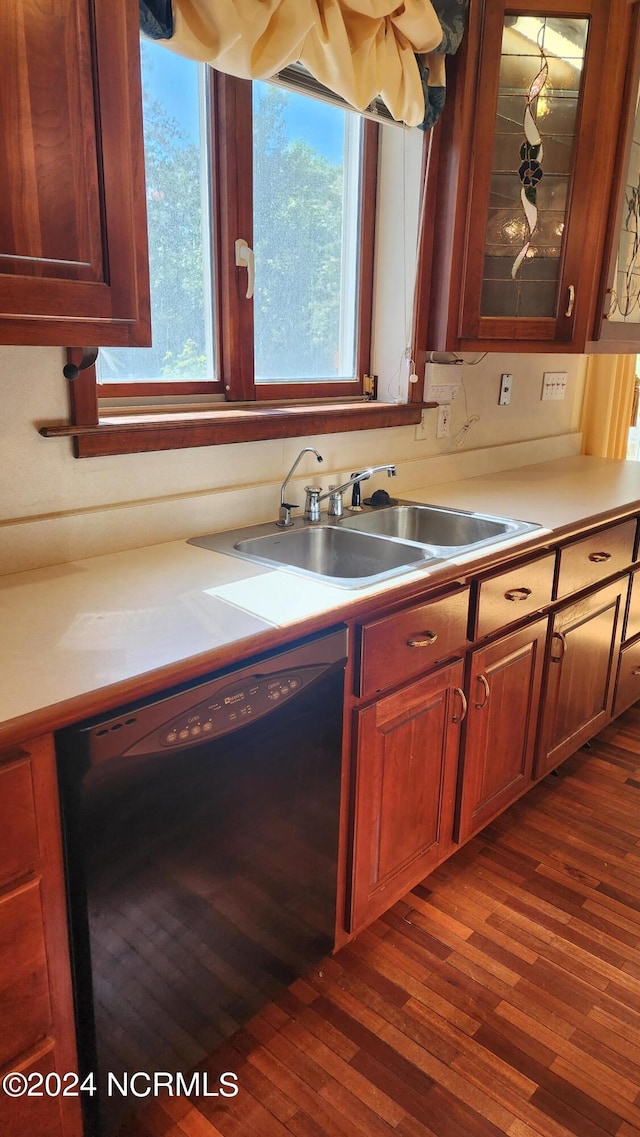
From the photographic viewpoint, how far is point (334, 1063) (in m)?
1.45

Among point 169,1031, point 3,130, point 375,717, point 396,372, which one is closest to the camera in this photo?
point 3,130

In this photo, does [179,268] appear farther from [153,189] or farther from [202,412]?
[202,412]

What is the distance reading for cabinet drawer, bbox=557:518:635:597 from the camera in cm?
210

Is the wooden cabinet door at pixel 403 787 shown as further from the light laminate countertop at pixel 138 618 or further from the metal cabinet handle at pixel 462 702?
the light laminate countertop at pixel 138 618

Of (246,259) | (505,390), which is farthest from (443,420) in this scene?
(246,259)

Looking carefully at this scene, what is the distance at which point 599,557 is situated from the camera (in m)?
2.24

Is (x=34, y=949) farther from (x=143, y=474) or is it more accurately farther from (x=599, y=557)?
(x=599, y=557)

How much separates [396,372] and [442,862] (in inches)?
57.6

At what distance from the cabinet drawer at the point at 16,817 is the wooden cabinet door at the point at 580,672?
155cm

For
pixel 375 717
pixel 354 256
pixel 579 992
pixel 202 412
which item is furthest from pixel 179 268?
pixel 579 992

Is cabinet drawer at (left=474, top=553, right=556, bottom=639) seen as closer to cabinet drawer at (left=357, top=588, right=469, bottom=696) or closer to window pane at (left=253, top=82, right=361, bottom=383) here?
cabinet drawer at (left=357, top=588, right=469, bottom=696)

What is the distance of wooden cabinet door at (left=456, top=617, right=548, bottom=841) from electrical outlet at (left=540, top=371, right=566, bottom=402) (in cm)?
131

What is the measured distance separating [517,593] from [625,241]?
1.34 meters

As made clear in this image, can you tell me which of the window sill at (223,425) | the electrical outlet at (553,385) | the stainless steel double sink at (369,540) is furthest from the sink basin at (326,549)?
the electrical outlet at (553,385)
